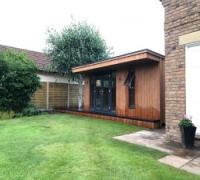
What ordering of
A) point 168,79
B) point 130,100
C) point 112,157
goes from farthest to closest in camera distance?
point 130,100 < point 168,79 < point 112,157

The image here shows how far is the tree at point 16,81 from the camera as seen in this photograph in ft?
34.3

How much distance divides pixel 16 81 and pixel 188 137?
891 centimetres

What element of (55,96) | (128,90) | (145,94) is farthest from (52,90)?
(145,94)

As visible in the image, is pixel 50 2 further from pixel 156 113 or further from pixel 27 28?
pixel 156 113

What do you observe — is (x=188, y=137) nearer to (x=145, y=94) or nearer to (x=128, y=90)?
(x=145, y=94)

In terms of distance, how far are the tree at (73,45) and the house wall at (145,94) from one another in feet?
10.9

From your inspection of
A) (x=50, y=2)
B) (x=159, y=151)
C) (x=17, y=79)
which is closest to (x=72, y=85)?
(x=17, y=79)

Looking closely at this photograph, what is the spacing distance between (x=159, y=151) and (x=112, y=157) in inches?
47.0

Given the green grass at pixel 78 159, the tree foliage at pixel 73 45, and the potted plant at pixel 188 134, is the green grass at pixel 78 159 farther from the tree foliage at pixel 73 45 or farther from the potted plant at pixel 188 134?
the tree foliage at pixel 73 45

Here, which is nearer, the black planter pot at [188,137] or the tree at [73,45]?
the black planter pot at [188,137]

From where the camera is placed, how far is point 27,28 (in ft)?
73.9

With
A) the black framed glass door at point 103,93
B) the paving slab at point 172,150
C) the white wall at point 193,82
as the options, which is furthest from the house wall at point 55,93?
the white wall at point 193,82

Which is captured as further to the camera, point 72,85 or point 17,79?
point 72,85

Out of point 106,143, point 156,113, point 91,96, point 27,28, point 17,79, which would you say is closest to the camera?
point 106,143
